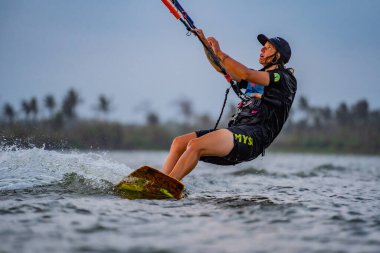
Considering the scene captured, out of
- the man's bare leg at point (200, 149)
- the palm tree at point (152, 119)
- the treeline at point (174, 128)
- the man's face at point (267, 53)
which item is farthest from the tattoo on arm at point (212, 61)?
the palm tree at point (152, 119)

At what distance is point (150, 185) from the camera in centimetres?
643

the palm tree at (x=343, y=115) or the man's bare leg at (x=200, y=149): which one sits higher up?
the palm tree at (x=343, y=115)

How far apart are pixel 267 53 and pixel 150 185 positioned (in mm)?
2673

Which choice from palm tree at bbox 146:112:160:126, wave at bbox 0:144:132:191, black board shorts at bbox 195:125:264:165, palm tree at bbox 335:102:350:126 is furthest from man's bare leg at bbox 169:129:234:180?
palm tree at bbox 335:102:350:126

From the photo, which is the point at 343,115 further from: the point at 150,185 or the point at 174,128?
the point at 150,185

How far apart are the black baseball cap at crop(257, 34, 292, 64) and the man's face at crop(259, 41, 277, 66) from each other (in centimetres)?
9

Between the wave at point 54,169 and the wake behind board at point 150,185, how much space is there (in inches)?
40.5

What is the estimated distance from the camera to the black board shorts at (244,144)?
6531mm

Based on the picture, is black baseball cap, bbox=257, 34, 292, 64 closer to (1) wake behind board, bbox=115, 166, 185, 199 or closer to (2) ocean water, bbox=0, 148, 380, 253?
(2) ocean water, bbox=0, 148, 380, 253

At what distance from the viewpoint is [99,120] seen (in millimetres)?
128750

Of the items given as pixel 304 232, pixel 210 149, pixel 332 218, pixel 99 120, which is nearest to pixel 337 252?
pixel 304 232

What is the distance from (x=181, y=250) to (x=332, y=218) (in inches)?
88.8

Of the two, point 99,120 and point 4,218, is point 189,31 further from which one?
point 99,120

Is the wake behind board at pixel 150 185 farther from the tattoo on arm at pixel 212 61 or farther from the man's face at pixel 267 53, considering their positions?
the man's face at pixel 267 53
